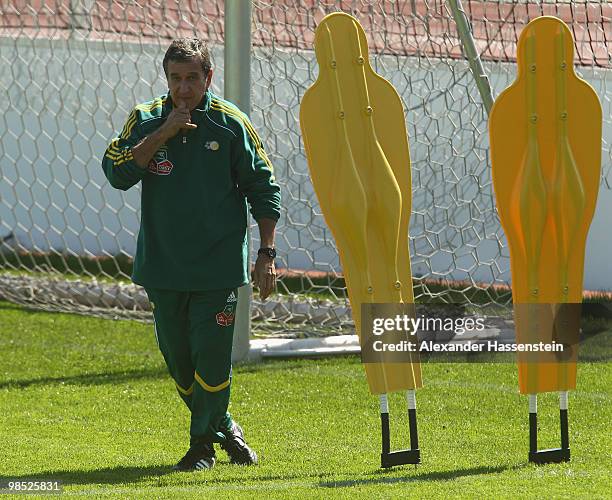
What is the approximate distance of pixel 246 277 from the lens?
470cm

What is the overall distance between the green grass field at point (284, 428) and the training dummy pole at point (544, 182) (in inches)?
15.2

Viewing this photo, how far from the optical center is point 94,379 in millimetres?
6793

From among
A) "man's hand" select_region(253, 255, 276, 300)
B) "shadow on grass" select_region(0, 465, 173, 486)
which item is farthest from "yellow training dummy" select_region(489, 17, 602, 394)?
"shadow on grass" select_region(0, 465, 173, 486)

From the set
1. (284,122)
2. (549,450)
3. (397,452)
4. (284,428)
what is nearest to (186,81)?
(397,452)

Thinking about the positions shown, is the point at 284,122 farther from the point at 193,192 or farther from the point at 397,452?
the point at 397,452

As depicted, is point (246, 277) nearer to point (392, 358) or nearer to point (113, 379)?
point (392, 358)

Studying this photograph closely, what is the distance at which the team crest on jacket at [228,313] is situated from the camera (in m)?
4.66

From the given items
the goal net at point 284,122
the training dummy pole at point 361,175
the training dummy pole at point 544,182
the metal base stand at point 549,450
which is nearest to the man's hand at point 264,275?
the training dummy pole at point 361,175

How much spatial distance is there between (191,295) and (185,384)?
39 centimetres

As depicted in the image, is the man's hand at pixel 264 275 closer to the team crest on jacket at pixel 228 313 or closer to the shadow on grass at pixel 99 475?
the team crest on jacket at pixel 228 313

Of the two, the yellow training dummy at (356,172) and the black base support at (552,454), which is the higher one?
the yellow training dummy at (356,172)

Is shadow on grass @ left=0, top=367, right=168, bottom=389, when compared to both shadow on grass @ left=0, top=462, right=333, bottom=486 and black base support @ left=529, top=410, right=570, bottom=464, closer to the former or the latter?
shadow on grass @ left=0, top=462, right=333, bottom=486

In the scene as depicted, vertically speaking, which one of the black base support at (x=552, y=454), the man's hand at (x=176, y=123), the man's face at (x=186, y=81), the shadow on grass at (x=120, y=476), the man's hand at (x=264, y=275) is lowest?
the shadow on grass at (x=120, y=476)

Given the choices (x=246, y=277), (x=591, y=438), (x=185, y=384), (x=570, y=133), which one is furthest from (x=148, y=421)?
(x=570, y=133)
